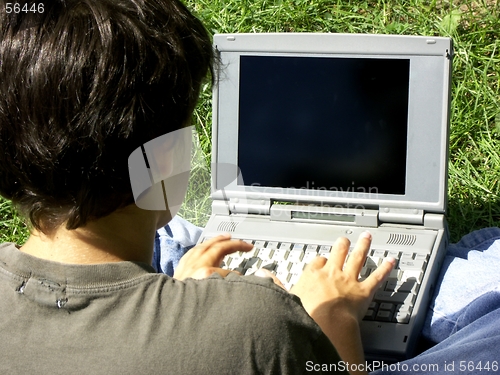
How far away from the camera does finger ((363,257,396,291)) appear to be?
1256mm

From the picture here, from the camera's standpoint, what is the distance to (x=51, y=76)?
88 cm

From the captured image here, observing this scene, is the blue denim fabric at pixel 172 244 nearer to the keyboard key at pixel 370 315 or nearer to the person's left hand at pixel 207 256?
the person's left hand at pixel 207 256

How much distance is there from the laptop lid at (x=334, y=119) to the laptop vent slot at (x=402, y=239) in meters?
0.06

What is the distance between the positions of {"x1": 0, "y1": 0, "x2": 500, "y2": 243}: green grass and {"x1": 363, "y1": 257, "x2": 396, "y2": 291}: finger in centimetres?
75

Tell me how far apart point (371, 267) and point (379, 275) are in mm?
87

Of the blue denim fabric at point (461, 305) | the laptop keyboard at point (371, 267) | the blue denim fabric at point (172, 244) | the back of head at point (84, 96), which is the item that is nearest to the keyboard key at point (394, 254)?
the laptop keyboard at point (371, 267)

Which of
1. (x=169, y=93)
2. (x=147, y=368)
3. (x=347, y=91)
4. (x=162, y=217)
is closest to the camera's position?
(x=147, y=368)

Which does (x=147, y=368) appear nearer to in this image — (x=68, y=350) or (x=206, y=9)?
(x=68, y=350)

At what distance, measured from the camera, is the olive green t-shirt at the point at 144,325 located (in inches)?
33.9

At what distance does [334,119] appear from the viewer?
4.90 feet

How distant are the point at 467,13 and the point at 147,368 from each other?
1.94 meters

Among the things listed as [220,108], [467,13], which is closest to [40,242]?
[220,108]

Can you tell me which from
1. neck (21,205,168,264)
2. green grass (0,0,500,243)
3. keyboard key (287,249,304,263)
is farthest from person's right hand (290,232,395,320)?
green grass (0,0,500,243)

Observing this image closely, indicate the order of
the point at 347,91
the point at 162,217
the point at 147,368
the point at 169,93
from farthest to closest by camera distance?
the point at 347,91
the point at 162,217
the point at 169,93
the point at 147,368
